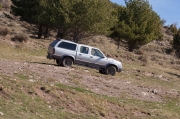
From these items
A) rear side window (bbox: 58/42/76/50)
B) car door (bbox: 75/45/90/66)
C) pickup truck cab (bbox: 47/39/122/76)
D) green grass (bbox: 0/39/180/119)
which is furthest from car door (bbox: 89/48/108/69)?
green grass (bbox: 0/39/180/119)

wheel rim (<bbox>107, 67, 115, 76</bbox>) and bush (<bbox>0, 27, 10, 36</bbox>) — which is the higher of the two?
bush (<bbox>0, 27, 10, 36</bbox>)

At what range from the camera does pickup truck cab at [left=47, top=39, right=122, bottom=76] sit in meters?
21.3

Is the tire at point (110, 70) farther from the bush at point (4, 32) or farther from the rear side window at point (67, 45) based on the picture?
the bush at point (4, 32)

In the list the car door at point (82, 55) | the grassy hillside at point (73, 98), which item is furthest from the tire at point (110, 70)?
the grassy hillside at point (73, 98)

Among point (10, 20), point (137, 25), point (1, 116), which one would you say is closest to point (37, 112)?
point (1, 116)

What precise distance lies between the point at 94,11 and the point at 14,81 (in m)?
28.0

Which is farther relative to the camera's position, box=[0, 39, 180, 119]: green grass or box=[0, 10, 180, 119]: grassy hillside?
box=[0, 10, 180, 119]: grassy hillside

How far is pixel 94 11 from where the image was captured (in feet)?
128

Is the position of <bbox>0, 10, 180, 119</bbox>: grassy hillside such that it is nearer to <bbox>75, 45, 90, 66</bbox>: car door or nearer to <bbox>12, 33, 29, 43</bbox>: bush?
<bbox>75, 45, 90, 66</bbox>: car door

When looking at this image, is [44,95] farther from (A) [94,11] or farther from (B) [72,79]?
(A) [94,11]

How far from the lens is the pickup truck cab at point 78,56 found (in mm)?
21281

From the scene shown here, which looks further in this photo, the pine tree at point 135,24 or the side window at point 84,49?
the pine tree at point 135,24

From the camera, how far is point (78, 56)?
21.7 m

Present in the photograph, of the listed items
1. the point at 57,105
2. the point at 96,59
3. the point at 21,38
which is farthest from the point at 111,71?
the point at 21,38
